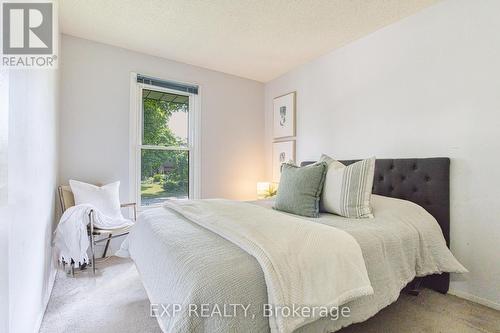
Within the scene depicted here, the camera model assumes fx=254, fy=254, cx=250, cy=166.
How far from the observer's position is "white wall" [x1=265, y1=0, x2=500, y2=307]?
185 centimetres

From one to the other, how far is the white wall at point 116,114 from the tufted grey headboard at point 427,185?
2.19m

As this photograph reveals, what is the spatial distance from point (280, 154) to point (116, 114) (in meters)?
2.24

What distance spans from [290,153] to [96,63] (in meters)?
2.62

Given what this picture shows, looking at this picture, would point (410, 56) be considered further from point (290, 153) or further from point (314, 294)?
point (314, 294)

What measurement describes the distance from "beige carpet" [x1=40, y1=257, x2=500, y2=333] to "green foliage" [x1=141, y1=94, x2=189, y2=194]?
1415mm

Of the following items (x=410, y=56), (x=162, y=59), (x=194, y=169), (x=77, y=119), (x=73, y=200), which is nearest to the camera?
(x=410, y=56)

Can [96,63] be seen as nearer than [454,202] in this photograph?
No

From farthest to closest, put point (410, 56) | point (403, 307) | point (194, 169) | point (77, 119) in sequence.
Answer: point (194, 169) → point (77, 119) → point (410, 56) → point (403, 307)

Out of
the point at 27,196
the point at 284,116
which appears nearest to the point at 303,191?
the point at 27,196

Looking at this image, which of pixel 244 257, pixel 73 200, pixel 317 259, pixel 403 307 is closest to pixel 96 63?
pixel 73 200

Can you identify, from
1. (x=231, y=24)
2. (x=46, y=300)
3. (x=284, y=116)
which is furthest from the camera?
(x=284, y=116)

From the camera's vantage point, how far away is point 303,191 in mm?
2010

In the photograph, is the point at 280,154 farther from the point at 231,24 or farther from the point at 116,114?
the point at 116,114

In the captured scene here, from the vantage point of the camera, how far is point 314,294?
106 cm
